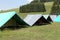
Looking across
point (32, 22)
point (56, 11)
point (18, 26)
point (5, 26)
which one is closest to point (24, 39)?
point (5, 26)

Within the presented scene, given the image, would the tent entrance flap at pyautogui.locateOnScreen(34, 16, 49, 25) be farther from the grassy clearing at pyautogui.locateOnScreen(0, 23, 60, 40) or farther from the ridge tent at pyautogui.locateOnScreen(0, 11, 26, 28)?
the grassy clearing at pyautogui.locateOnScreen(0, 23, 60, 40)

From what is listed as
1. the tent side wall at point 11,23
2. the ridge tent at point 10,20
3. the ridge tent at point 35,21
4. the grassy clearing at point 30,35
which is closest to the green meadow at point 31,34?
the grassy clearing at point 30,35

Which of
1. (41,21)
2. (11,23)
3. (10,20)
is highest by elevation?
(10,20)

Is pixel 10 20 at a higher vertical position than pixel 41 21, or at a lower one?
higher

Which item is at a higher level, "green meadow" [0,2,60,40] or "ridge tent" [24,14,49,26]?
"green meadow" [0,2,60,40]

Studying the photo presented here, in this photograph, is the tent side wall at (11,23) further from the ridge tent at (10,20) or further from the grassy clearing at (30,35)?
the grassy clearing at (30,35)

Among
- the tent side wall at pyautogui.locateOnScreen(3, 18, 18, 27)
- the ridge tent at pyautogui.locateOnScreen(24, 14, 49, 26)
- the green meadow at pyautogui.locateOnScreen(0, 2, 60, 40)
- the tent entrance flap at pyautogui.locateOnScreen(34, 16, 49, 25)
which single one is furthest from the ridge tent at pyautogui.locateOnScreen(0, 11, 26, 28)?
the tent entrance flap at pyautogui.locateOnScreen(34, 16, 49, 25)

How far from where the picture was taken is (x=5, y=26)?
2053 centimetres

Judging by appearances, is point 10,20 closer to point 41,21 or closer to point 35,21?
point 35,21

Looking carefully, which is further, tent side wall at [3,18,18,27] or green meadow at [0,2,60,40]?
tent side wall at [3,18,18,27]

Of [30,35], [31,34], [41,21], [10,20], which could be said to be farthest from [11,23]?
[41,21]

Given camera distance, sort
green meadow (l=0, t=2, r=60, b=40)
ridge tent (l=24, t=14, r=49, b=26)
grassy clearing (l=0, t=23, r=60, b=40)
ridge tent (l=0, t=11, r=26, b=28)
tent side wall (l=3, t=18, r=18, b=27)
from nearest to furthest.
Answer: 1. grassy clearing (l=0, t=23, r=60, b=40)
2. green meadow (l=0, t=2, r=60, b=40)
3. ridge tent (l=0, t=11, r=26, b=28)
4. tent side wall (l=3, t=18, r=18, b=27)
5. ridge tent (l=24, t=14, r=49, b=26)

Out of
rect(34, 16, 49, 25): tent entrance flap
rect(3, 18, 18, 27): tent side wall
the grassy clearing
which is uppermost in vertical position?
the grassy clearing

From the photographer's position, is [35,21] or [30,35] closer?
[30,35]
